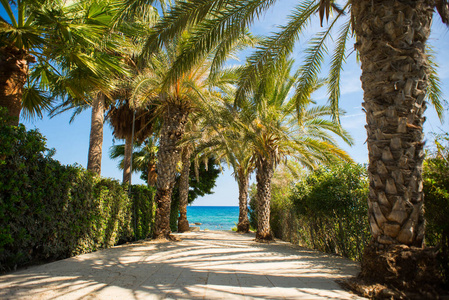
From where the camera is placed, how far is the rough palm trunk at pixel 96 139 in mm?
10758

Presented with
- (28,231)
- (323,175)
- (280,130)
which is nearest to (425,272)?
(323,175)

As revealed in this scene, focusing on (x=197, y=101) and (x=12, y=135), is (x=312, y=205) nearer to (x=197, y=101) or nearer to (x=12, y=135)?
(x=197, y=101)

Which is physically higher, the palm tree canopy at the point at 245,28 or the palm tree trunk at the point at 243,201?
the palm tree canopy at the point at 245,28

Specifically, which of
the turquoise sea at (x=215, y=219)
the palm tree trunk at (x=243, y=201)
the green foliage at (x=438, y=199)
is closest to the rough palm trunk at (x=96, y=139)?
the palm tree trunk at (x=243, y=201)

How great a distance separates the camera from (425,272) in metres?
3.12

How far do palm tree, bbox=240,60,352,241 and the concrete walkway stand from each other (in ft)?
15.6

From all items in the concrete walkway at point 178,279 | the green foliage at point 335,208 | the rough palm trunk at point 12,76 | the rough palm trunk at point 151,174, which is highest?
the rough palm trunk at point 12,76

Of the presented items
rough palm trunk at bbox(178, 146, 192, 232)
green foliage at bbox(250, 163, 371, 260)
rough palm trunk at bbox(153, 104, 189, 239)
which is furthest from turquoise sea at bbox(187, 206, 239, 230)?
green foliage at bbox(250, 163, 371, 260)

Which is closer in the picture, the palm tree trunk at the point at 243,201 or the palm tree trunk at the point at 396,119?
the palm tree trunk at the point at 396,119

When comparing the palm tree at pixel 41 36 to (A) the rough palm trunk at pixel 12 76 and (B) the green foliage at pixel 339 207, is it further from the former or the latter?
(B) the green foliage at pixel 339 207

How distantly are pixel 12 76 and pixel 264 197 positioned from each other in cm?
877

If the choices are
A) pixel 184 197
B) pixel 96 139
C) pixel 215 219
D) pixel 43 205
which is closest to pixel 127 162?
pixel 96 139

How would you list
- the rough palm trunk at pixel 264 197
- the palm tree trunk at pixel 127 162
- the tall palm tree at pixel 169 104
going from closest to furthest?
1. the tall palm tree at pixel 169 104
2. the rough palm trunk at pixel 264 197
3. the palm tree trunk at pixel 127 162

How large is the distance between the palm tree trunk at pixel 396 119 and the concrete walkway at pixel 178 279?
1066 millimetres
